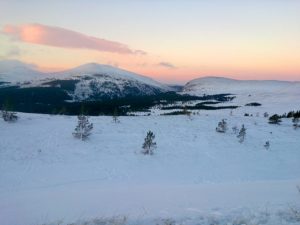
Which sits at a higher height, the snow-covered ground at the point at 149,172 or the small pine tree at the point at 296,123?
the small pine tree at the point at 296,123

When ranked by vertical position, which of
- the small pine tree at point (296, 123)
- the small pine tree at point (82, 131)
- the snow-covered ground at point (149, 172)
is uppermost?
the small pine tree at point (296, 123)

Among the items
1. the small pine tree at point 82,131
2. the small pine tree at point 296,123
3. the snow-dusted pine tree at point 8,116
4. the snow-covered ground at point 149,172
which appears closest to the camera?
the snow-covered ground at point 149,172

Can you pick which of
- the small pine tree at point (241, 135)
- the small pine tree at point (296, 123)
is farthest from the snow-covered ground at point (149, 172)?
the small pine tree at point (296, 123)

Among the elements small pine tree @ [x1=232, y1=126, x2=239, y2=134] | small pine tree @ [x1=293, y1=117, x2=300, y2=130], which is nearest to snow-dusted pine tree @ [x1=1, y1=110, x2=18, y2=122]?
small pine tree @ [x1=232, y1=126, x2=239, y2=134]

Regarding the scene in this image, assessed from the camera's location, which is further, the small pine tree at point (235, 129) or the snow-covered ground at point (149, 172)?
the small pine tree at point (235, 129)

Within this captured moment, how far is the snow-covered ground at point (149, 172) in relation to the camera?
366 inches

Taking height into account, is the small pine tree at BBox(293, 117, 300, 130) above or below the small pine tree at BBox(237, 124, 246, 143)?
above

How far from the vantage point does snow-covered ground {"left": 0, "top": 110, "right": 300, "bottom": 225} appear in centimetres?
929

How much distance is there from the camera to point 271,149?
26.8 metres

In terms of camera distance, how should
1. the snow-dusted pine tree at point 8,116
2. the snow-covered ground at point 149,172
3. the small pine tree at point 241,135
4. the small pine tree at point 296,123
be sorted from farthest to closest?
1. the small pine tree at point 296,123
2. the small pine tree at point 241,135
3. the snow-dusted pine tree at point 8,116
4. the snow-covered ground at point 149,172

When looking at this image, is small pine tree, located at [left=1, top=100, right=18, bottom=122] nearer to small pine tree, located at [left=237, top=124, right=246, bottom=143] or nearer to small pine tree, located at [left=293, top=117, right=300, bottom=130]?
small pine tree, located at [left=237, top=124, right=246, bottom=143]

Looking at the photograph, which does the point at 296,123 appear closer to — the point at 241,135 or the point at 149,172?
the point at 241,135

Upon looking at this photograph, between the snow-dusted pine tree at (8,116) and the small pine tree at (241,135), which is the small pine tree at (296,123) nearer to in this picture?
the small pine tree at (241,135)

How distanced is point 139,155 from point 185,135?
6989mm
